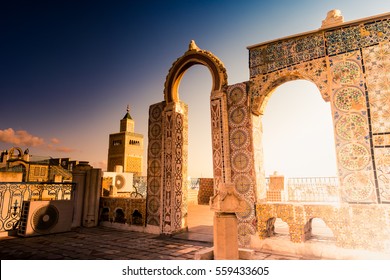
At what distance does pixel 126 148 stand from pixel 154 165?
44.9 metres

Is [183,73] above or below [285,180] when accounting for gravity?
above

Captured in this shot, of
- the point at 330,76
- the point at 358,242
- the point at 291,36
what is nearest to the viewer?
the point at 358,242

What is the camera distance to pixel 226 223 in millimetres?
3525

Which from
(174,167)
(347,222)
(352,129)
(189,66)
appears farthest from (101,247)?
(352,129)

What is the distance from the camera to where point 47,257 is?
184 inches

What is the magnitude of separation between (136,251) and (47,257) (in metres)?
1.68

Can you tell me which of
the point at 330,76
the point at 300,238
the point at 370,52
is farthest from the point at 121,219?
the point at 370,52

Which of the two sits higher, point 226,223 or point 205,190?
point 205,190

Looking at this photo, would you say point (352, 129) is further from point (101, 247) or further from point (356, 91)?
point (101, 247)

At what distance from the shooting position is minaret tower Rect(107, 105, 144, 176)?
50.5 m

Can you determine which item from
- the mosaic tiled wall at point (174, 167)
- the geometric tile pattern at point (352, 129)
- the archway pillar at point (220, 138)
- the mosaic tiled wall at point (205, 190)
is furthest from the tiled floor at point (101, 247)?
the mosaic tiled wall at point (205, 190)

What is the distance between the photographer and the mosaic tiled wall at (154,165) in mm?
7375

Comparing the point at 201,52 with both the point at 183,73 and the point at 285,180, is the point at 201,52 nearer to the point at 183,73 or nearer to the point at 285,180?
the point at 183,73

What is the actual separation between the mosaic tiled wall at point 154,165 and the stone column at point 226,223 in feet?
13.2
